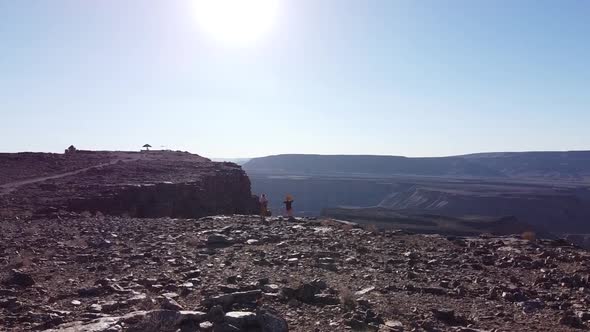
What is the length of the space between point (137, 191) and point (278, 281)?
47.5 feet

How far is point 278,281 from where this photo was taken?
866cm

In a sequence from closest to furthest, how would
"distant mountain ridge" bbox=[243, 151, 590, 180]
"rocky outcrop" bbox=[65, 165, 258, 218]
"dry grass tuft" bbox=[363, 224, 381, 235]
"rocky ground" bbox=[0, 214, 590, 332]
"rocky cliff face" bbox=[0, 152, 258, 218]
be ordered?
"rocky ground" bbox=[0, 214, 590, 332] → "dry grass tuft" bbox=[363, 224, 381, 235] → "rocky cliff face" bbox=[0, 152, 258, 218] → "rocky outcrop" bbox=[65, 165, 258, 218] → "distant mountain ridge" bbox=[243, 151, 590, 180]

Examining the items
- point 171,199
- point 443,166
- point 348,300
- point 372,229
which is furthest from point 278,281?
point 443,166

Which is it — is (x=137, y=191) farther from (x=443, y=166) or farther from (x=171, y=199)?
(x=443, y=166)

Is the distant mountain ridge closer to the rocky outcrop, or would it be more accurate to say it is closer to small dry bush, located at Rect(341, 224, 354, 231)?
the rocky outcrop

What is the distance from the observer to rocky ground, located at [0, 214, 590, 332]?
21.8 feet

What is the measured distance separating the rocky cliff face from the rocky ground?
15.3 feet

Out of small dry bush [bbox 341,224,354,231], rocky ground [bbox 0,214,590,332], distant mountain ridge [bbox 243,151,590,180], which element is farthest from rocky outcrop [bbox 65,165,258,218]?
distant mountain ridge [bbox 243,151,590,180]

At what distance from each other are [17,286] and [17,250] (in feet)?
10.7

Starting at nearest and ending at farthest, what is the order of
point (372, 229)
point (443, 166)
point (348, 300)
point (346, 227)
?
point (348, 300) → point (372, 229) → point (346, 227) → point (443, 166)

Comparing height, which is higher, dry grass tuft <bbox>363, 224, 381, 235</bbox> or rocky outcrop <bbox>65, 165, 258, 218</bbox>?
rocky outcrop <bbox>65, 165, 258, 218</bbox>

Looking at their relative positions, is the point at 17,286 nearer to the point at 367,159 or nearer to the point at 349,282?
the point at 349,282

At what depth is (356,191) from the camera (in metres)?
127

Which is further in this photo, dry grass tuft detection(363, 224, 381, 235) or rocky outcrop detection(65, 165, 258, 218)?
rocky outcrop detection(65, 165, 258, 218)
